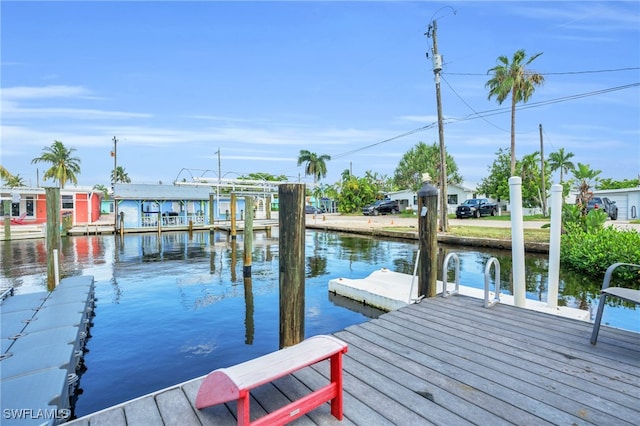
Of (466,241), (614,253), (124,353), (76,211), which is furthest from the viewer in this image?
(76,211)

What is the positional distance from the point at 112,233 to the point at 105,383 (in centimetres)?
2227

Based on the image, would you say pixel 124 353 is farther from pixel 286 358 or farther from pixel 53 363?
pixel 286 358

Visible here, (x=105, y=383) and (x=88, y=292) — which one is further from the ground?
(x=88, y=292)

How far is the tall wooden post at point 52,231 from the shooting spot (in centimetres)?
772

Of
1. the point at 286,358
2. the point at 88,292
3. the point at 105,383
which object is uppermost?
the point at 286,358

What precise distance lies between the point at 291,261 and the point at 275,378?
1920 millimetres

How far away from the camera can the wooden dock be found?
2.35m

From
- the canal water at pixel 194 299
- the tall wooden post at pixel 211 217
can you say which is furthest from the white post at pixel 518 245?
the tall wooden post at pixel 211 217

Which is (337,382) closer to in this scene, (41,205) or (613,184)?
(41,205)

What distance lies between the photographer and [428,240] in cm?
512

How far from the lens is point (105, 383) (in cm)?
475

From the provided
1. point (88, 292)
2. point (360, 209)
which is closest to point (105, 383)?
point (88, 292)

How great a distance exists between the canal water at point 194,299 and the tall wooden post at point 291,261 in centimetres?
195

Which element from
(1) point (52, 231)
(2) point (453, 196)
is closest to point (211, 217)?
(1) point (52, 231)
